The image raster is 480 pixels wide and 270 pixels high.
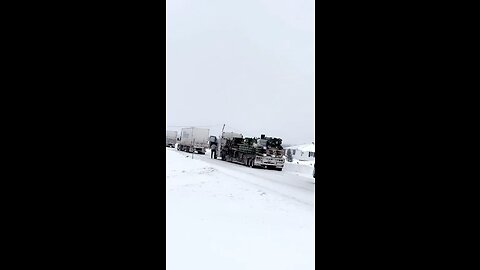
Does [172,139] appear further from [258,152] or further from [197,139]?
[258,152]

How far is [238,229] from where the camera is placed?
550cm

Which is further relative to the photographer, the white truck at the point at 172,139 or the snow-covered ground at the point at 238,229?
the white truck at the point at 172,139

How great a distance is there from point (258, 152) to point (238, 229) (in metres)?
14.1

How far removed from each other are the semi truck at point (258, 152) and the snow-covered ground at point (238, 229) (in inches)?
349

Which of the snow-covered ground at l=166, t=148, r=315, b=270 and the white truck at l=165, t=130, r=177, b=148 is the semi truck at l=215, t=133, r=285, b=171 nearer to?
the snow-covered ground at l=166, t=148, r=315, b=270

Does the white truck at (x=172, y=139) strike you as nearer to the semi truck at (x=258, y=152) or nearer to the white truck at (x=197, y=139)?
the white truck at (x=197, y=139)

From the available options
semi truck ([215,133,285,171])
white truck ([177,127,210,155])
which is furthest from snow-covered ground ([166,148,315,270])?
white truck ([177,127,210,155])

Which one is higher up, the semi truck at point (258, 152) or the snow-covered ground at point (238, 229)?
the semi truck at point (258, 152)

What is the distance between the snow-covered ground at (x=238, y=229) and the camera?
4.04m

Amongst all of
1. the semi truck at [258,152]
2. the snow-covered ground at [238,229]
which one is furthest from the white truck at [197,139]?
the snow-covered ground at [238,229]
